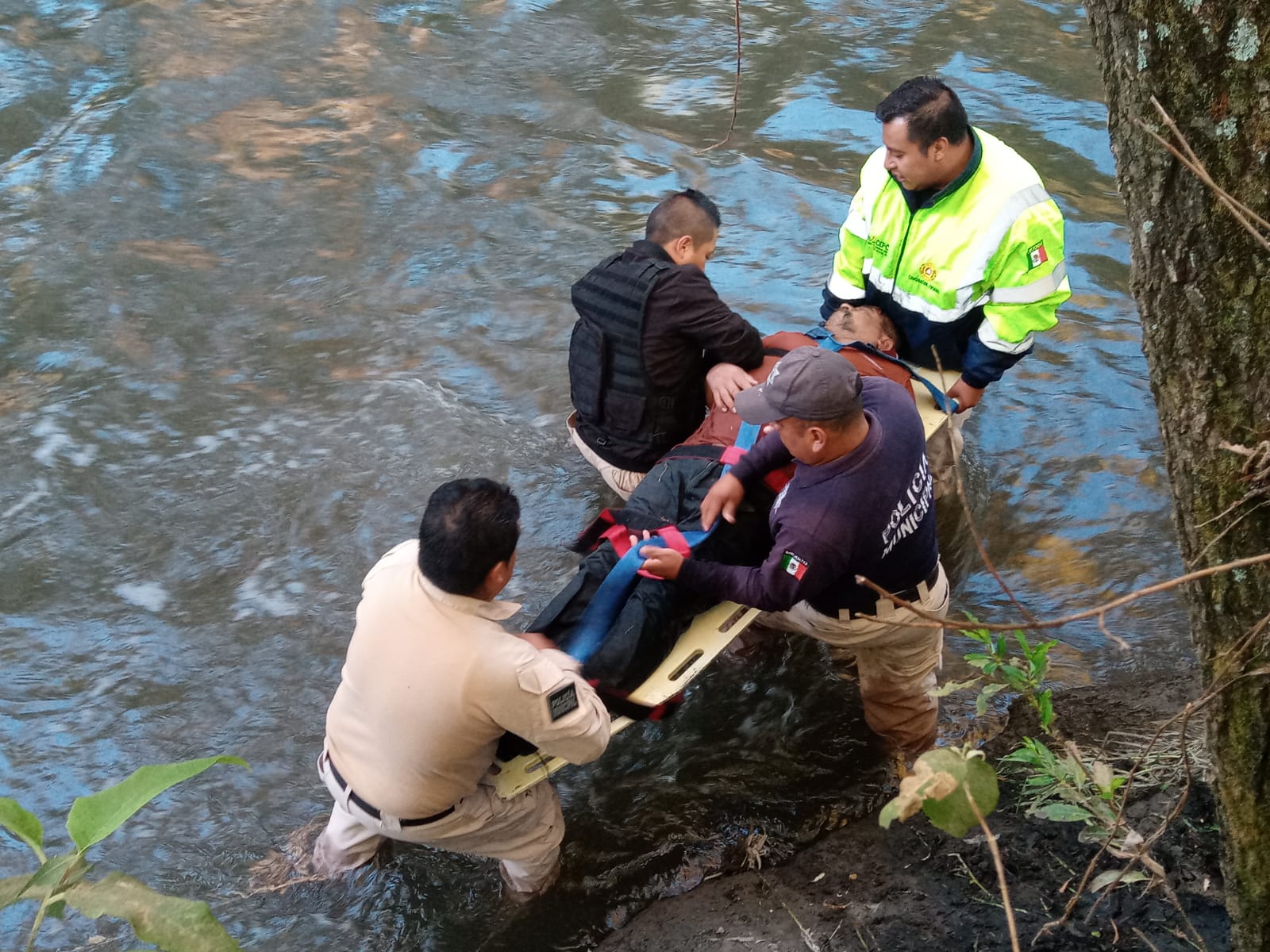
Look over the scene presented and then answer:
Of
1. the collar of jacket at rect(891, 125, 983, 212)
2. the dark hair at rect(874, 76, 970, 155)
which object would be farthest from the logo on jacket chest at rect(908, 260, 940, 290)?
the dark hair at rect(874, 76, 970, 155)

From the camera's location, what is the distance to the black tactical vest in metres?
4.07

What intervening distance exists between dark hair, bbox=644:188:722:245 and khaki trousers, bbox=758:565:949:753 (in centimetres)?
145

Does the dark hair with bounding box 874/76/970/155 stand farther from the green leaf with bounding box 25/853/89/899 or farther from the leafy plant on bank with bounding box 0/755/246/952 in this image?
the green leaf with bounding box 25/853/89/899

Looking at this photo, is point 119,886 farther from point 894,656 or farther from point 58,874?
point 894,656

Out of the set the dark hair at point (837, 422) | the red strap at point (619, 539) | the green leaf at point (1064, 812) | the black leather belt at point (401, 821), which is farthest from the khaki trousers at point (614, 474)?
the green leaf at point (1064, 812)

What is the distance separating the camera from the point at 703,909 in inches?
146

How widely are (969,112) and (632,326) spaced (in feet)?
18.2

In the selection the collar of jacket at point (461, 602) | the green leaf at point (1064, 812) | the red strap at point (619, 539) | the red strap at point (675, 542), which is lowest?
the green leaf at point (1064, 812)

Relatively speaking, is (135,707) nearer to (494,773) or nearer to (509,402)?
(494,773)

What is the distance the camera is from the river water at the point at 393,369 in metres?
4.25

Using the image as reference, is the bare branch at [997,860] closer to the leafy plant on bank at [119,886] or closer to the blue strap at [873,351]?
the leafy plant on bank at [119,886]

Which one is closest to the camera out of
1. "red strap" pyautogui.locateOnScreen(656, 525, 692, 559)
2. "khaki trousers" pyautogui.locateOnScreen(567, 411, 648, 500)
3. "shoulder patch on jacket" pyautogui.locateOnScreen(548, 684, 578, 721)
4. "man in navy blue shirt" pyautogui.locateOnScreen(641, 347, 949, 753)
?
"shoulder patch on jacket" pyautogui.locateOnScreen(548, 684, 578, 721)

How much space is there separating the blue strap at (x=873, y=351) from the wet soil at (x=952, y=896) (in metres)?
1.40

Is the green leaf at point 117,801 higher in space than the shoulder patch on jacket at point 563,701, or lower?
higher
